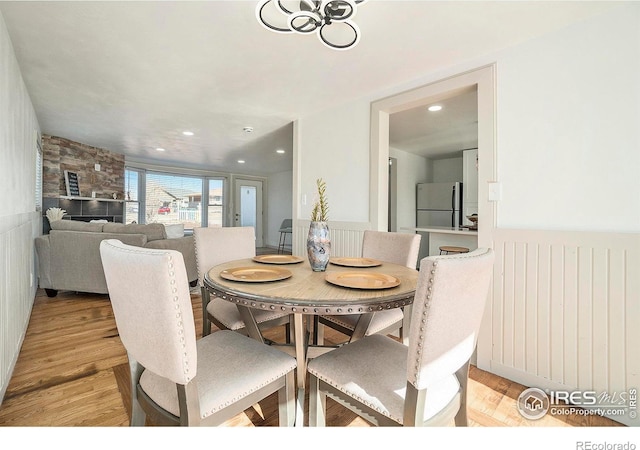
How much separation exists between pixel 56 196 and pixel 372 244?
16.6 feet

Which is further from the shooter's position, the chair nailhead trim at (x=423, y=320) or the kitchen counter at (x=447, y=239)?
the kitchen counter at (x=447, y=239)

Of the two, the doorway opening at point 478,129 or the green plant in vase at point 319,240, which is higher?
the doorway opening at point 478,129

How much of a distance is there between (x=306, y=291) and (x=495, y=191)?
5.13ft

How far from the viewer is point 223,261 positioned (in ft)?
6.96

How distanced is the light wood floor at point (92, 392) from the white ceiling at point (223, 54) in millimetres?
2126

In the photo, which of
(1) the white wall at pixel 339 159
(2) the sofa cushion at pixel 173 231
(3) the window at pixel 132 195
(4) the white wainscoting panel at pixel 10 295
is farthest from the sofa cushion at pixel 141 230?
(3) the window at pixel 132 195

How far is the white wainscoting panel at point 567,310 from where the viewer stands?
5.01 ft

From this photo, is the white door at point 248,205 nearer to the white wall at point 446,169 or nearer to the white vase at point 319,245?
the white wall at point 446,169

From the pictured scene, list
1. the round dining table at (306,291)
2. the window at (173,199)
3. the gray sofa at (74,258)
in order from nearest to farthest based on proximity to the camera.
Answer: the round dining table at (306,291) → the gray sofa at (74,258) → the window at (173,199)

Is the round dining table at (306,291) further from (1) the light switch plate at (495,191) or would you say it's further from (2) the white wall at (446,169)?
(2) the white wall at (446,169)

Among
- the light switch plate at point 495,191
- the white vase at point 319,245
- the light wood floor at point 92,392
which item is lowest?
the light wood floor at point 92,392

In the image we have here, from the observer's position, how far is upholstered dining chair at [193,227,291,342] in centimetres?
170

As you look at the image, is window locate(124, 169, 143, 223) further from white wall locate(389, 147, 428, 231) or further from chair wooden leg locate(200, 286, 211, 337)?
chair wooden leg locate(200, 286, 211, 337)

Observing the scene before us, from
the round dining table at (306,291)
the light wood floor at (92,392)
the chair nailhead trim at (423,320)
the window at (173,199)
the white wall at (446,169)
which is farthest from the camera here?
the window at (173,199)
